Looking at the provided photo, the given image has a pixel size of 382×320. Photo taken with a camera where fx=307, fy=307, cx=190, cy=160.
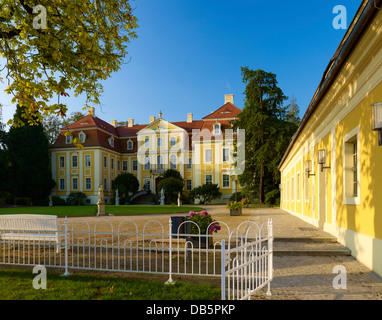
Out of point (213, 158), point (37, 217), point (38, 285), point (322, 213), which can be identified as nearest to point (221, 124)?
point (213, 158)

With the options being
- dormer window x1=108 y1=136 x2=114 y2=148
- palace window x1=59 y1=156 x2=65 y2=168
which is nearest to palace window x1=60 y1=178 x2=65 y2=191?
palace window x1=59 y1=156 x2=65 y2=168

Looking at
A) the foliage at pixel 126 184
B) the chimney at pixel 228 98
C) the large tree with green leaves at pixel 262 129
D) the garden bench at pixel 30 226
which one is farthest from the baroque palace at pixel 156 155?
the garden bench at pixel 30 226

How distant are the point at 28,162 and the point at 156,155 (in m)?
17.0

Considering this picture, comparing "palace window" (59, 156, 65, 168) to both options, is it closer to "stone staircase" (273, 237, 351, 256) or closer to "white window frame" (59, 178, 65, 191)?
"white window frame" (59, 178, 65, 191)

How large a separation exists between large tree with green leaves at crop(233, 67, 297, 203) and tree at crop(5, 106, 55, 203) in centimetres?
2675

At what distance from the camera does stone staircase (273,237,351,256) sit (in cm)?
681

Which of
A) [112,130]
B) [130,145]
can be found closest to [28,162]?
[112,130]

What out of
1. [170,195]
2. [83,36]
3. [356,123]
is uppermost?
[83,36]

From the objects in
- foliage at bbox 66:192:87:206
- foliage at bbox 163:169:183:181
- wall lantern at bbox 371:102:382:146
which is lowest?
foliage at bbox 66:192:87:206

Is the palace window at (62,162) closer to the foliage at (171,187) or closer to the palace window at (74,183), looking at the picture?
the palace window at (74,183)

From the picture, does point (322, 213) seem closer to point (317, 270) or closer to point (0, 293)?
point (317, 270)

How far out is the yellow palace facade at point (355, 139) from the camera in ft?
17.3

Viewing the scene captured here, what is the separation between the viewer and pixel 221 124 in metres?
42.4
